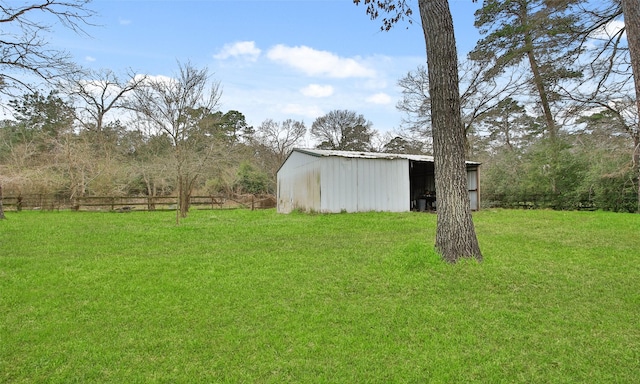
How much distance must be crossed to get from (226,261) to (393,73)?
19.1m

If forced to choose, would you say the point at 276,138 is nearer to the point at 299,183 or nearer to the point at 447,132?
the point at 299,183

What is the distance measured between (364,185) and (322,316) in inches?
406

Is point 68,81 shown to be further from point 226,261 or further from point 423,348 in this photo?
point 423,348

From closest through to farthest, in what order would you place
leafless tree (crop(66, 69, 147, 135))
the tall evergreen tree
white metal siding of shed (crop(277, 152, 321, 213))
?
the tall evergreen tree → white metal siding of shed (crop(277, 152, 321, 213)) → leafless tree (crop(66, 69, 147, 135))

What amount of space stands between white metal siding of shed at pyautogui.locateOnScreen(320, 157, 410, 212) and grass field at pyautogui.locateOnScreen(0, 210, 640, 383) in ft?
22.3

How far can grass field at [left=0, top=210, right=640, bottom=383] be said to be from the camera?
2.19 meters

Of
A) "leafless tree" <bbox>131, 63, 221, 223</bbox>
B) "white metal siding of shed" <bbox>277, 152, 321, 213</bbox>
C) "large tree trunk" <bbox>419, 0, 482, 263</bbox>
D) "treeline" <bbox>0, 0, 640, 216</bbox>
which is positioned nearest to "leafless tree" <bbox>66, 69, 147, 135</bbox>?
"treeline" <bbox>0, 0, 640, 216</bbox>

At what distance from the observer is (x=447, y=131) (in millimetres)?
4961

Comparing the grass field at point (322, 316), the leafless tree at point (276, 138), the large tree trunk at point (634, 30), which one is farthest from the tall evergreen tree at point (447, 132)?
the leafless tree at point (276, 138)

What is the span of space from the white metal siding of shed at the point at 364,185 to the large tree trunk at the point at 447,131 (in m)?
7.79

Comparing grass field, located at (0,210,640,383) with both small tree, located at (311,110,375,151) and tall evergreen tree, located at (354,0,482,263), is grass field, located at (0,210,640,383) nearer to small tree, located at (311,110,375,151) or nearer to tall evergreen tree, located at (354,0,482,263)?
tall evergreen tree, located at (354,0,482,263)

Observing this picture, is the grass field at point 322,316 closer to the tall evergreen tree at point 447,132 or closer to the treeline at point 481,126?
the tall evergreen tree at point 447,132

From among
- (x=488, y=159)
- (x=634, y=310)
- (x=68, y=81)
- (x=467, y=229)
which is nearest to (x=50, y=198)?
(x=68, y=81)

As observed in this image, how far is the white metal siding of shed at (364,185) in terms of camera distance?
12719mm
